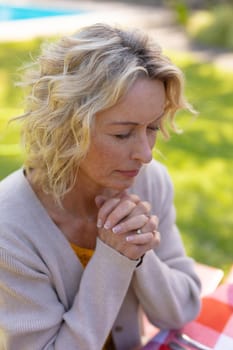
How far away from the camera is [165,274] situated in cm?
183

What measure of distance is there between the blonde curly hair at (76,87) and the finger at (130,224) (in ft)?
0.68

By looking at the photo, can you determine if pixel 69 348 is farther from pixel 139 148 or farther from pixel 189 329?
pixel 139 148

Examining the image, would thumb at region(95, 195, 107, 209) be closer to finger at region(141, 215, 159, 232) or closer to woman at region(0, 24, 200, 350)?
woman at region(0, 24, 200, 350)

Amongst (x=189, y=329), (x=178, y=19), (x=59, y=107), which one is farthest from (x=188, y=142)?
(x=178, y=19)

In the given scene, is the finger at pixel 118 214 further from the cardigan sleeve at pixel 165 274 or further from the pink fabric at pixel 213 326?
the pink fabric at pixel 213 326

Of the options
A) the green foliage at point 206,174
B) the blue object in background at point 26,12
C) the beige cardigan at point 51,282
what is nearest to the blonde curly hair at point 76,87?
the beige cardigan at point 51,282

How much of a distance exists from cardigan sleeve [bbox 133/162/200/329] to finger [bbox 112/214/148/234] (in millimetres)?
186

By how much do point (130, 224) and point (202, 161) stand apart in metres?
3.20

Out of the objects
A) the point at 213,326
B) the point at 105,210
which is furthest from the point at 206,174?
the point at 105,210

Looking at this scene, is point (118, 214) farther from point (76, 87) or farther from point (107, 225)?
point (76, 87)

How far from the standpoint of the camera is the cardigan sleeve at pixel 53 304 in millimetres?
1553

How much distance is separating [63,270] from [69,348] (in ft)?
0.78

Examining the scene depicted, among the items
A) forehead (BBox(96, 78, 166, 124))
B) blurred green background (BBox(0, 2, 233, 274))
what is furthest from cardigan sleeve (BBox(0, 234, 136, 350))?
blurred green background (BBox(0, 2, 233, 274))

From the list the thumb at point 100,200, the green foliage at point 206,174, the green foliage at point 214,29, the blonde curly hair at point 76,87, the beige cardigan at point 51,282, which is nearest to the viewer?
the blonde curly hair at point 76,87
